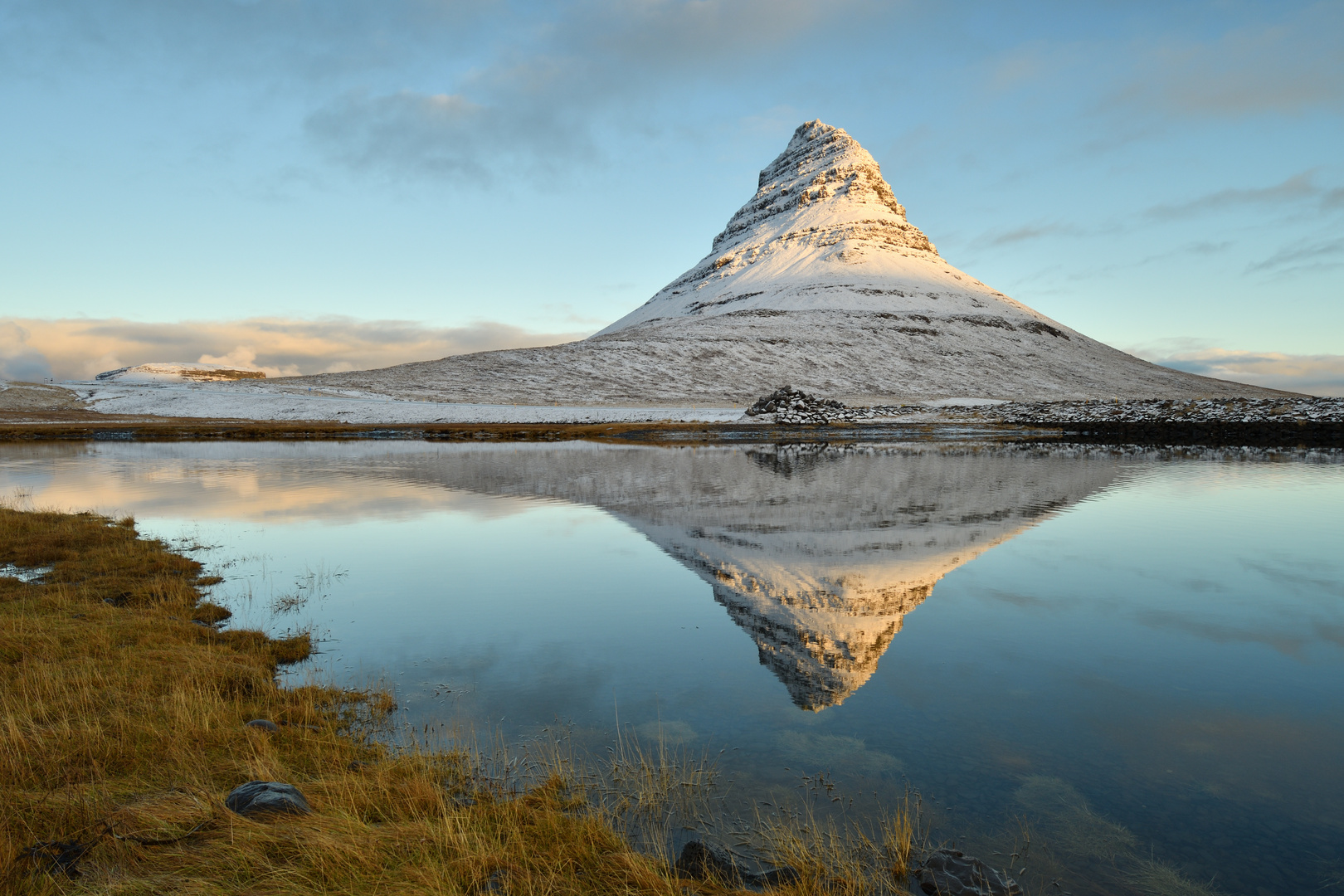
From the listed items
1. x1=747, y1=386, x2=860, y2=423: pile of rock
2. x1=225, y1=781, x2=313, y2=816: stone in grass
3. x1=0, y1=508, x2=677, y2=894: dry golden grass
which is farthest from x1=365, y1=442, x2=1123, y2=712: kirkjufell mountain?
x1=747, y1=386, x2=860, y2=423: pile of rock

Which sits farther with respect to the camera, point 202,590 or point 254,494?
point 254,494

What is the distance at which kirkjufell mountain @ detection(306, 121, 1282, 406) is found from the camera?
11312 centimetres

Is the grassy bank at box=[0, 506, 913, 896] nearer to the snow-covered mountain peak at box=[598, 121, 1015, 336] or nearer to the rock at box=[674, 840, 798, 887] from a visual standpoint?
the rock at box=[674, 840, 798, 887]

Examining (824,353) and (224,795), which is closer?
(224,795)

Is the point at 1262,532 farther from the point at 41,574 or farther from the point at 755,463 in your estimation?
the point at 41,574

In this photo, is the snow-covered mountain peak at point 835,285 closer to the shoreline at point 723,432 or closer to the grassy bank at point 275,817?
the shoreline at point 723,432

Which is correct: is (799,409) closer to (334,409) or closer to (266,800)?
(334,409)

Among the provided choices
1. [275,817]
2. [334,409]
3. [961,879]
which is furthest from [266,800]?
[334,409]

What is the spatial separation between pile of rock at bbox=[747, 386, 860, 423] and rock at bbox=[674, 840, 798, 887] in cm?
6841

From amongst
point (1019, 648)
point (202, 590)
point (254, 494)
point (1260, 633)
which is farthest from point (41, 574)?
point (1260, 633)

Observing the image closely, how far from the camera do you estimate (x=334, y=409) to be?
272 ft

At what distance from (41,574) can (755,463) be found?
3005 cm

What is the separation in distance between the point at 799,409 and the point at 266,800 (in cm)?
7122

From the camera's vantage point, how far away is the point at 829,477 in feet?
105
